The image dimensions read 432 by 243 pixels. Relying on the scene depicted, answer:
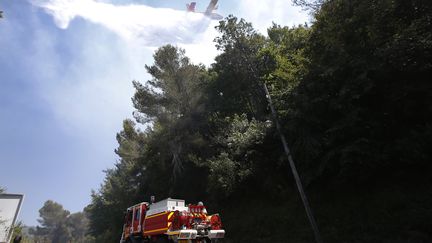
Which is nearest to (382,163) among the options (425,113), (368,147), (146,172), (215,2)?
(368,147)

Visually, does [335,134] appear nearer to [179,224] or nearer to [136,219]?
[179,224]

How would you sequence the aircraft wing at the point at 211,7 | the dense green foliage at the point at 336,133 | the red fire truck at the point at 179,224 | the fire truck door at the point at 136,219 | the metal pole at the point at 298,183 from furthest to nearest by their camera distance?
the aircraft wing at the point at 211,7 → the fire truck door at the point at 136,219 → the metal pole at the point at 298,183 → the dense green foliage at the point at 336,133 → the red fire truck at the point at 179,224

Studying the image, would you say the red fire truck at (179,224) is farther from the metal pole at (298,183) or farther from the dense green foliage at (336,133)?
the dense green foliage at (336,133)

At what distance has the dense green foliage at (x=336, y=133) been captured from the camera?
12.8 metres

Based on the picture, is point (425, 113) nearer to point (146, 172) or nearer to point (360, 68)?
point (360, 68)

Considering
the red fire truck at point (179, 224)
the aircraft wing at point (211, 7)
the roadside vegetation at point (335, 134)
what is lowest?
the red fire truck at point (179, 224)

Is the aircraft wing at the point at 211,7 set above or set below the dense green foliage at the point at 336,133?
above

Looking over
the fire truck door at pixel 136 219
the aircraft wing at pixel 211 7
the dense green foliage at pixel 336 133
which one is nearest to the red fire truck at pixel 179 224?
the fire truck door at pixel 136 219

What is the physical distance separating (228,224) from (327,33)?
15.4 meters

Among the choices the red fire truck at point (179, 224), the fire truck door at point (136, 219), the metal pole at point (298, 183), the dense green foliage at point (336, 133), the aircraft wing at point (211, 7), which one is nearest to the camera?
the red fire truck at point (179, 224)

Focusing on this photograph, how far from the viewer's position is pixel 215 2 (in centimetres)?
1809

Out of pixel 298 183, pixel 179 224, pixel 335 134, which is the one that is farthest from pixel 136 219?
pixel 335 134

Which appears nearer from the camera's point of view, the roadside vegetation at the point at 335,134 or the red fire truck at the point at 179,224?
the red fire truck at the point at 179,224

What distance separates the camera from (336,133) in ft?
47.2
